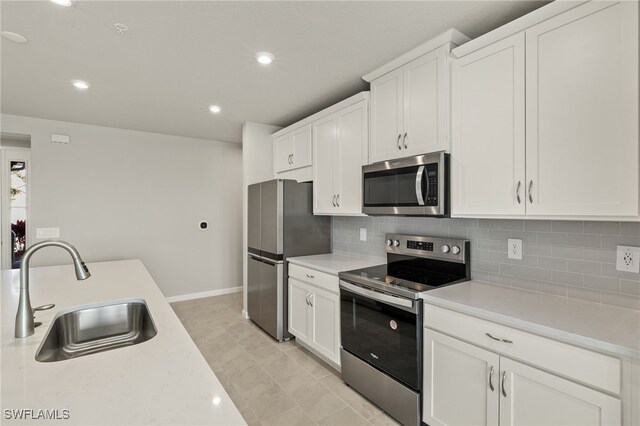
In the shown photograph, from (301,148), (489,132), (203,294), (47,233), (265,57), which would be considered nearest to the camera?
(489,132)

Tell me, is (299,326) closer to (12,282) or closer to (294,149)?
(294,149)

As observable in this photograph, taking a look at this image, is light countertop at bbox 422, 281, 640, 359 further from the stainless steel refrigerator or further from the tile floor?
the stainless steel refrigerator

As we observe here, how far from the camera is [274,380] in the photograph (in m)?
2.50

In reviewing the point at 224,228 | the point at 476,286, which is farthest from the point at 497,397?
the point at 224,228

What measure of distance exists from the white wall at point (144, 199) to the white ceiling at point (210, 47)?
28.1 inches

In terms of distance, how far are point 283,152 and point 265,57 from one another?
159cm

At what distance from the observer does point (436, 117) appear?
6.53 feet

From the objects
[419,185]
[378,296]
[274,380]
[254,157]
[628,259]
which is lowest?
[274,380]

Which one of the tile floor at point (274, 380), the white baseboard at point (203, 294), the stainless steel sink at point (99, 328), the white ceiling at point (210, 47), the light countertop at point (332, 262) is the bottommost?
the tile floor at point (274, 380)

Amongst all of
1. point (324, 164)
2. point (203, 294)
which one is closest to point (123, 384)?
point (324, 164)

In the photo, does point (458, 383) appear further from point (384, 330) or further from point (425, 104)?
point (425, 104)

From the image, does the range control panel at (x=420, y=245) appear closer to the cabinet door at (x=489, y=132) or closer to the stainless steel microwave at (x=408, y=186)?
the stainless steel microwave at (x=408, y=186)

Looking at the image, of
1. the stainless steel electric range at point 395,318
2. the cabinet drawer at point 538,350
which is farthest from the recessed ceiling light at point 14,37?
the cabinet drawer at point 538,350

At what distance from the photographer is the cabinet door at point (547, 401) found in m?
1.17
